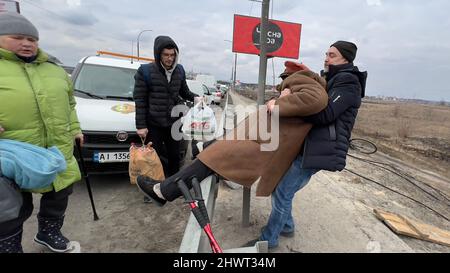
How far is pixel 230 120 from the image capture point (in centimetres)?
831

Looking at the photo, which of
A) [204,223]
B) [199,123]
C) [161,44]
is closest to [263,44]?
[199,123]

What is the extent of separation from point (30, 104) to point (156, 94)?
1647 mm

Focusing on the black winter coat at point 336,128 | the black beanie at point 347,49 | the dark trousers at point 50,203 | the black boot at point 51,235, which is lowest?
the black boot at point 51,235

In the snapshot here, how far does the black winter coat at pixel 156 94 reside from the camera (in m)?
3.62

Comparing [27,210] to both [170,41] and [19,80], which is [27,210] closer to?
[19,80]

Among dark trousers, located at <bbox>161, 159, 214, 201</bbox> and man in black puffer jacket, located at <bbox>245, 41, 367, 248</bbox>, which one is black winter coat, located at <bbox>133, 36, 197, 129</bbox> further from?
man in black puffer jacket, located at <bbox>245, 41, 367, 248</bbox>

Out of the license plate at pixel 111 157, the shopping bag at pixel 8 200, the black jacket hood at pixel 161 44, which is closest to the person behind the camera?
the shopping bag at pixel 8 200

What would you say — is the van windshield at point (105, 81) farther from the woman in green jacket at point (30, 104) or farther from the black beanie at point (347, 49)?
the black beanie at point (347, 49)

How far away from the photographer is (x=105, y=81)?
512 centimetres

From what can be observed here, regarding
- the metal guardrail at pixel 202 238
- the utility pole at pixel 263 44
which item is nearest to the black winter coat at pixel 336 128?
the metal guardrail at pixel 202 238

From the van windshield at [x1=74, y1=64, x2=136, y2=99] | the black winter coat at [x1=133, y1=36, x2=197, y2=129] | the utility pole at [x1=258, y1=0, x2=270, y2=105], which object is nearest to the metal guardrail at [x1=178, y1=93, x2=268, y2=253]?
the black winter coat at [x1=133, y1=36, x2=197, y2=129]

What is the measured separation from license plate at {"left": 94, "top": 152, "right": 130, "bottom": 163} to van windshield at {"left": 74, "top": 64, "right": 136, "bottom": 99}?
132cm

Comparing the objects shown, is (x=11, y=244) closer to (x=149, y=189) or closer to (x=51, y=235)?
(x=51, y=235)
